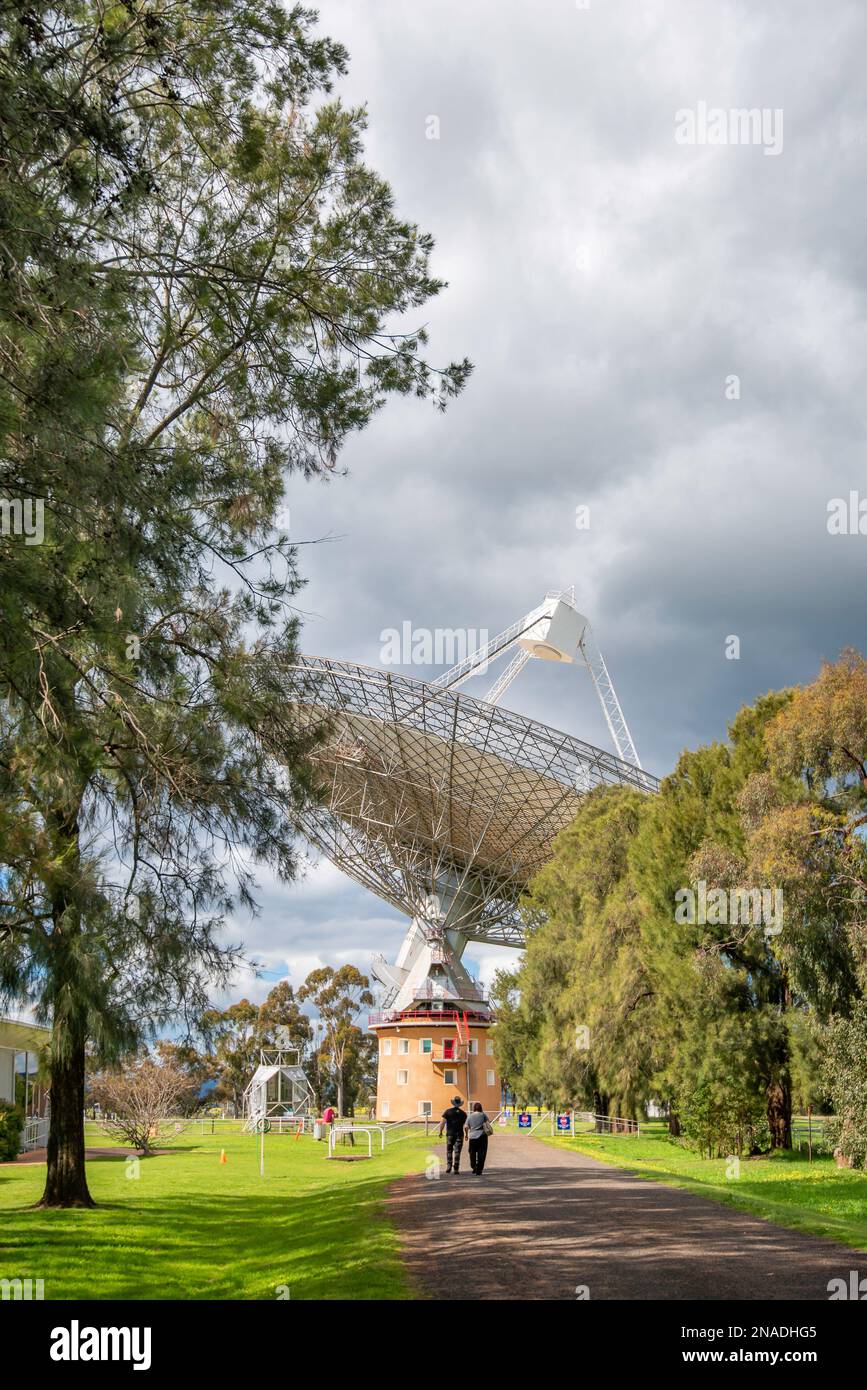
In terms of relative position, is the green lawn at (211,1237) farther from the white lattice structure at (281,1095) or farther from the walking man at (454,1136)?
the white lattice structure at (281,1095)

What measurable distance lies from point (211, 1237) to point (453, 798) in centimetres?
3231

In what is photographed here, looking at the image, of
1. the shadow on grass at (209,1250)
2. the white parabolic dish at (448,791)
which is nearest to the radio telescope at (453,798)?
the white parabolic dish at (448,791)

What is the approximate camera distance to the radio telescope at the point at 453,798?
4131cm

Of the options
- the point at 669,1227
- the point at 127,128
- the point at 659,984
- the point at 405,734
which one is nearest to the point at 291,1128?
the point at 405,734

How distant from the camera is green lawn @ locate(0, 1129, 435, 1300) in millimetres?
9242

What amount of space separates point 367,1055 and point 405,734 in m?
42.1

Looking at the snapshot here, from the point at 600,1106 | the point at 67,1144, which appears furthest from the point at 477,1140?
the point at 600,1106

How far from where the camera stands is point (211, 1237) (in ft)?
42.7

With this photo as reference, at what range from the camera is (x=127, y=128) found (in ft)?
27.0

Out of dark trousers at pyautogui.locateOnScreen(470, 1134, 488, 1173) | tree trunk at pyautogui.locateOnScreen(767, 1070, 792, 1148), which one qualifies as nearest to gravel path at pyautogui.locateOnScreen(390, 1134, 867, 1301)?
dark trousers at pyautogui.locateOnScreen(470, 1134, 488, 1173)

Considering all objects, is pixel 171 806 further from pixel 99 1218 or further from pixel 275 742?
pixel 99 1218

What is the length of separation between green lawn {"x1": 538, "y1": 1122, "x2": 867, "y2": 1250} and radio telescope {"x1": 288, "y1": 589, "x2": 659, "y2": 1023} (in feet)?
48.0

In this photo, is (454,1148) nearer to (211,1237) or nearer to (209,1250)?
(211,1237)

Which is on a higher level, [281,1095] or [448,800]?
[448,800]
